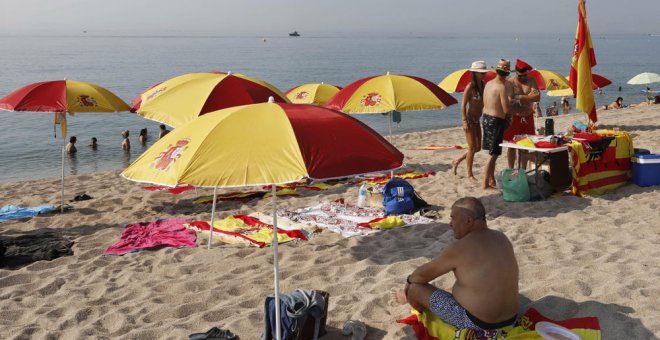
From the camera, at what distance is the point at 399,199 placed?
771 cm

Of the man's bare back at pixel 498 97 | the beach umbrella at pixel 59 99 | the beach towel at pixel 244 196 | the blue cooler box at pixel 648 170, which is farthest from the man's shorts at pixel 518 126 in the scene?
the beach umbrella at pixel 59 99

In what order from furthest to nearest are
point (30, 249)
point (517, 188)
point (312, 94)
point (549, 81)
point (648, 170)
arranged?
point (549, 81) → point (312, 94) → point (648, 170) → point (517, 188) → point (30, 249)

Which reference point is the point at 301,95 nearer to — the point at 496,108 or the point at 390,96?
the point at 390,96

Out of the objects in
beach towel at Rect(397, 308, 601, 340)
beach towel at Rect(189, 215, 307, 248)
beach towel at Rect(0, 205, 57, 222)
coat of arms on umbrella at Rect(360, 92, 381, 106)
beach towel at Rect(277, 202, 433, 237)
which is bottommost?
beach towel at Rect(0, 205, 57, 222)

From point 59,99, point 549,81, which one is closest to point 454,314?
point 59,99

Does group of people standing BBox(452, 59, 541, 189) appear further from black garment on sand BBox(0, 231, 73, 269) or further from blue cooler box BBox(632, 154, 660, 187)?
black garment on sand BBox(0, 231, 73, 269)

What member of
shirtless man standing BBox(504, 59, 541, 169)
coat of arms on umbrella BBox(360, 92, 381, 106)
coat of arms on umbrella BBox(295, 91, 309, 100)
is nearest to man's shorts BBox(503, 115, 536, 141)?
shirtless man standing BBox(504, 59, 541, 169)

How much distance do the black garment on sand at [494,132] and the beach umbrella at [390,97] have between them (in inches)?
31.0

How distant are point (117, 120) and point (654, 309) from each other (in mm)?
27842

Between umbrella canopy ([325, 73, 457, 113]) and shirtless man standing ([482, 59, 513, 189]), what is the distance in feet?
2.40

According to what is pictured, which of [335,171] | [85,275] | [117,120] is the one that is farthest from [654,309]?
[117,120]

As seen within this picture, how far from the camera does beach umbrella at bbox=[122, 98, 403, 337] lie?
3.71 metres

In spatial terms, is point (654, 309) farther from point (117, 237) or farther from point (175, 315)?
point (117, 237)

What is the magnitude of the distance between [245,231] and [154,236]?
1.03 metres
